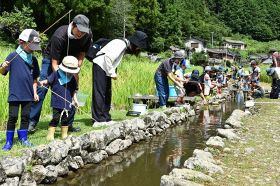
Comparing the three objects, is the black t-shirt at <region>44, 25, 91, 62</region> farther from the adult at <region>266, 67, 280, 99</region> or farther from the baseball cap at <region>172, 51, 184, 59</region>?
the adult at <region>266, 67, 280, 99</region>

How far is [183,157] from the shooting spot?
5184 millimetres

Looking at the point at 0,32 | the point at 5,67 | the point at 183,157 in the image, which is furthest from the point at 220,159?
the point at 0,32

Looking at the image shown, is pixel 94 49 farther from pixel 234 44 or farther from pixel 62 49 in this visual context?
pixel 234 44

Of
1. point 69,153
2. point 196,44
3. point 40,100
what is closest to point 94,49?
point 40,100

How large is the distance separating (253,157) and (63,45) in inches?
110

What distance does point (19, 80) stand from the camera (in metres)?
4.10

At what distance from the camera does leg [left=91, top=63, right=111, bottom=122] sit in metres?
5.66

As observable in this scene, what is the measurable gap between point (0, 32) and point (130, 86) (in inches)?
565

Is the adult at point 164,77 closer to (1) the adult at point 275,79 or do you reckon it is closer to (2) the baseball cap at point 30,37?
(2) the baseball cap at point 30,37

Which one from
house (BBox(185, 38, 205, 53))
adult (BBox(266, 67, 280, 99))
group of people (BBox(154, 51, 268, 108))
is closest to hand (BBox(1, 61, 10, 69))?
group of people (BBox(154, 51, 268, 108))

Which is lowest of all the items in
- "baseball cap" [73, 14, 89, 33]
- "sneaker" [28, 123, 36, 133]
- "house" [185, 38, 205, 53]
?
"sneaker" [28, 123, 36, 133]

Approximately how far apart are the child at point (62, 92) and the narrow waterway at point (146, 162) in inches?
25.2

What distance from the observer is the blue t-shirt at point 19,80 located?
161 inches

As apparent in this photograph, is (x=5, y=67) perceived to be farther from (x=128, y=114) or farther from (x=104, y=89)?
(x=128, y=114)
